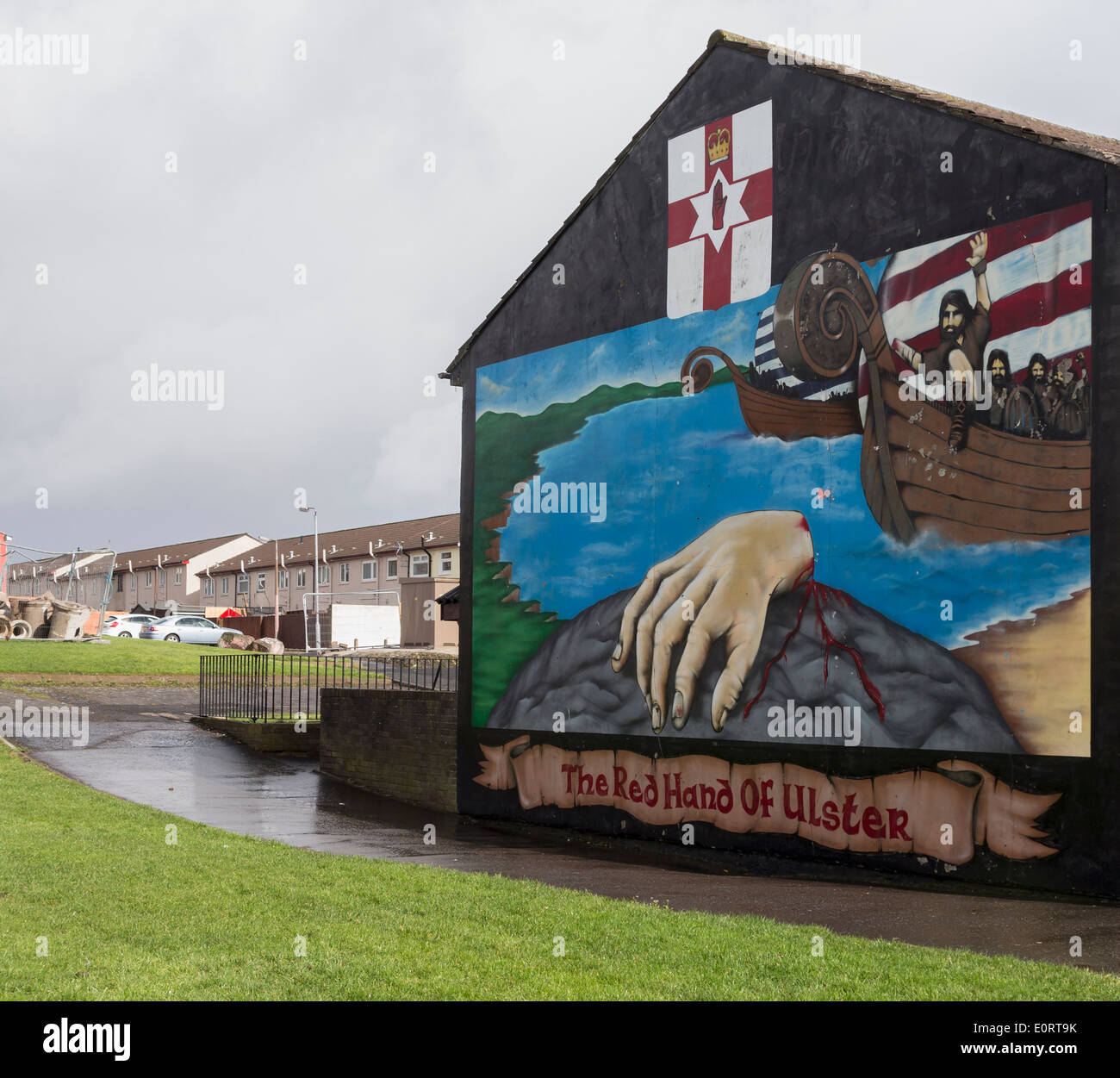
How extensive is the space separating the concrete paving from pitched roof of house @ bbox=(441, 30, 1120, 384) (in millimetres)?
5935

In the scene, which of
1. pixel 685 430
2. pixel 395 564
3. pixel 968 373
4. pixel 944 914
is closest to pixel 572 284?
pixel 685 430

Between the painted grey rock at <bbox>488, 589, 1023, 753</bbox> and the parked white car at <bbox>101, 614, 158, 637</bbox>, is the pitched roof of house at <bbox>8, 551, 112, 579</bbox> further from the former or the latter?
the painted grey rock at <bbox>488, 589, 1023, 753</bbox>

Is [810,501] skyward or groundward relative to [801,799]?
skyward

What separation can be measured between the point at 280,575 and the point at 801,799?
221 ft

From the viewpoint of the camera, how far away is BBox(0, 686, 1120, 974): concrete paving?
8375 mm

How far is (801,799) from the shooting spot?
11602 mm

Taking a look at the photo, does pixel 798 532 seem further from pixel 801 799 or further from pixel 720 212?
pixel 720 212

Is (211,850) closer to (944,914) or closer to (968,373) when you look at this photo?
(944,914)

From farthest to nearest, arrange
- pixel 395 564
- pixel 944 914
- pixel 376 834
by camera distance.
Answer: pixel 395 564 → pixel 376 834 → pixel 944 914

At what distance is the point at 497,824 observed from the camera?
1512 cm

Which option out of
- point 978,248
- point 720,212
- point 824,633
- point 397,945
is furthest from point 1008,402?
point 397,945
